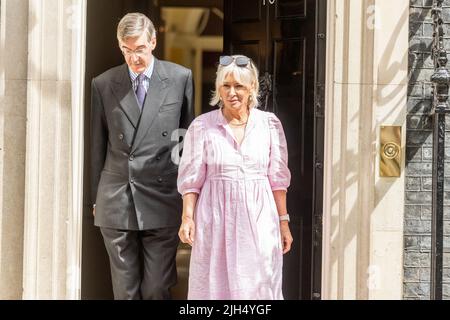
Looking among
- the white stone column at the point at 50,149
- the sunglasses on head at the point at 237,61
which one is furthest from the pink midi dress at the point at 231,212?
the white stone column at the point at 50,149

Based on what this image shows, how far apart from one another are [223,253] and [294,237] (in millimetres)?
1168

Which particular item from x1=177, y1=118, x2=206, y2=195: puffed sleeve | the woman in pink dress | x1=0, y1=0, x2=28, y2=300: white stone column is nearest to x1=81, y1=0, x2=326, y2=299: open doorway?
x1=0, y1=0, x2=28, y2=300: white stone column

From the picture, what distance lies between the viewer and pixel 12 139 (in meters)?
5.20

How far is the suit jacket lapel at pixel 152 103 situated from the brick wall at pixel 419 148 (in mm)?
1793

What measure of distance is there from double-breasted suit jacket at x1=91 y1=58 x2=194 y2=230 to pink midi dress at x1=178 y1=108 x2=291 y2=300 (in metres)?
0.46

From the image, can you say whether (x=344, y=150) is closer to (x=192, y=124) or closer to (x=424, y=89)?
(x=424, y=89)

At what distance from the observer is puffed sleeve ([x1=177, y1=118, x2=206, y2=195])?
4.55 m

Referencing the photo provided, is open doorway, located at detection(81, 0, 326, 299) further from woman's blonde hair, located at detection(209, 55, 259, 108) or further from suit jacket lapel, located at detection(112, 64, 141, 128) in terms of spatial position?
woman's blonde hair, located at detection(209, 55, 259, 108)

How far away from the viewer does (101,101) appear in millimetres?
5082

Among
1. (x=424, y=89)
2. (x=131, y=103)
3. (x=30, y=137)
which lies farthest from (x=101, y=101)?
(x=424, y=89)

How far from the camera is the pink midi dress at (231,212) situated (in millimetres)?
4500

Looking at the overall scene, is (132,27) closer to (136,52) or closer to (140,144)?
(136,52)

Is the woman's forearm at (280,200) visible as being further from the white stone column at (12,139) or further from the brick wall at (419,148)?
the white stone column at (12,139)
